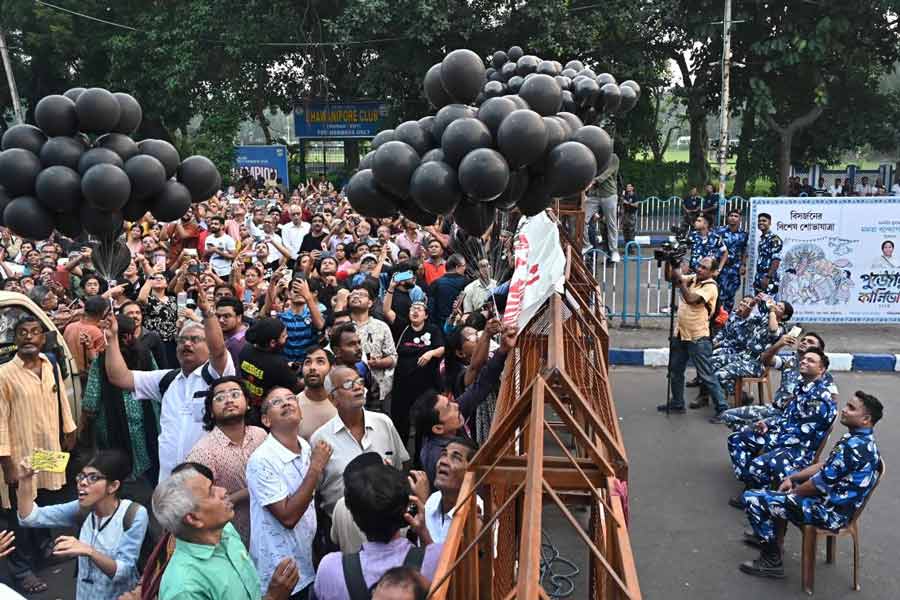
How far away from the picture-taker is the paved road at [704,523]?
489cm

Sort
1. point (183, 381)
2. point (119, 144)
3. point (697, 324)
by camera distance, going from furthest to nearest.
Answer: point (697, 324), point (119, 144), point (183, 381)

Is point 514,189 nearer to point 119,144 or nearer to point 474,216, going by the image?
point 474,216

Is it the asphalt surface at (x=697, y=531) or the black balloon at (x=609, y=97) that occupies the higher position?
the black balloon at (x=609, y=97)

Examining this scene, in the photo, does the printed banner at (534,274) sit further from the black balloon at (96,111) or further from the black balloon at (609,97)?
the black balloon at (609,97)

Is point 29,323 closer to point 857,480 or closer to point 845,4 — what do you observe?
point 857,480

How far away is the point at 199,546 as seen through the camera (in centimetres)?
284

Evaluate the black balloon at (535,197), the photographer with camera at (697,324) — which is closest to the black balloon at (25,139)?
the black balloon at (535,197)

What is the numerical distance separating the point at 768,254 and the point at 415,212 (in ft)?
22.7

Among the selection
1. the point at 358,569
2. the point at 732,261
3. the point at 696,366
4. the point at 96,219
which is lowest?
the point at 696,366

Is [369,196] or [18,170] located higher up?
[18,170]

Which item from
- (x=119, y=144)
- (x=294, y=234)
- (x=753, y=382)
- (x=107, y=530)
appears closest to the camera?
(x=107, y=530)

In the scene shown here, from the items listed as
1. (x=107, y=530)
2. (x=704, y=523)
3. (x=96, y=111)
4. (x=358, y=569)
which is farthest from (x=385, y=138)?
(x=704, y=523)

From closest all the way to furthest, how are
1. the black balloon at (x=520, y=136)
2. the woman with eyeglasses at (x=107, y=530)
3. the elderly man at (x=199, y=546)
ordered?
the elderly man at (x=199, y=546)
the woman with eyeglasses at (x=107, y=530)
the black balloon at (x=520, y=136)

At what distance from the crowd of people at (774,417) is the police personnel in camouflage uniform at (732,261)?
64.5 inches
